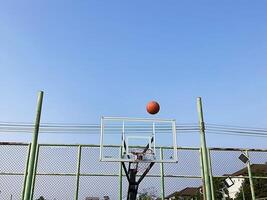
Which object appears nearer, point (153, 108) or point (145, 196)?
point (153, 108)

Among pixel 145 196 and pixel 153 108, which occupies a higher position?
pixel 153 108

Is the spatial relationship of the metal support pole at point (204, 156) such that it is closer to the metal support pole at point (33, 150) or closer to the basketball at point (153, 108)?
the basketball at point (153, 108)

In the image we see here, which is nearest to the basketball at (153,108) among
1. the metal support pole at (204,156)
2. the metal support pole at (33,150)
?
the metal support pole at (204,156)

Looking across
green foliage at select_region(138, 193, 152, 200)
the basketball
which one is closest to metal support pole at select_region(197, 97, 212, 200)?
the basketball

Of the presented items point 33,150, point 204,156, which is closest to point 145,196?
point 204,156

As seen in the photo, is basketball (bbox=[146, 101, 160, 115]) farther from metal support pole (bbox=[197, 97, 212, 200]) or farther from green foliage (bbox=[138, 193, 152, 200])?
green foliage (bbox=[138, 193, 152, 200])

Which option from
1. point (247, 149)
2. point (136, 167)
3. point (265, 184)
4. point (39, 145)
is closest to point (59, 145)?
point (39, 145)

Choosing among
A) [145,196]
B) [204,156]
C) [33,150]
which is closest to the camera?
[33,150]

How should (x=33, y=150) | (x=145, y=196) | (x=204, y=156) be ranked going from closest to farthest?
1. (x=33, y=150)
2. (x=204, y=156)
3. (x=145, y=196)

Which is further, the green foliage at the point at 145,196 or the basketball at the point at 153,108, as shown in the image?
the green foliage at the point at 145,196

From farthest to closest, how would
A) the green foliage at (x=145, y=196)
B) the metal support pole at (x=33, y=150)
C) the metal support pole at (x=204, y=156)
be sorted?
the green foliage at (x=145, y=196)
the metal support pole at (x=204, y=156)
the metal support pole at (x=33, y=150)

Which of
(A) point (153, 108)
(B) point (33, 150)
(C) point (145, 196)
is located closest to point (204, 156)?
(A) point (153, 108)

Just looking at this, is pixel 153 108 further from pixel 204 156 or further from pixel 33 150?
pixel 33 150

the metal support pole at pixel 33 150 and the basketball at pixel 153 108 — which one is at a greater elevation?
the basketball at pixel 153 108
